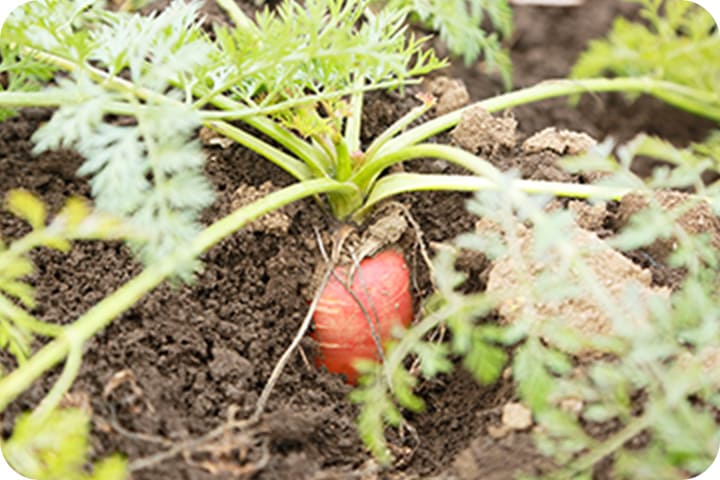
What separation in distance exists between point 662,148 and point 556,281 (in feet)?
1.04

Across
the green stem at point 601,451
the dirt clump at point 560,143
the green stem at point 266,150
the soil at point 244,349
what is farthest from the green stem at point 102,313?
the dirt clump at point 560,143

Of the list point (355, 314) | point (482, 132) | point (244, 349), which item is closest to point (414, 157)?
point (482, 132)

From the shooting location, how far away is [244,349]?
170 cm

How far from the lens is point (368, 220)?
6.18ft

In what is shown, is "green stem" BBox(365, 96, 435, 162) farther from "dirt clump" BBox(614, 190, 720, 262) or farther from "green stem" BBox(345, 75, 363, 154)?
"dirt clump" BBox(614, 190, 720, 262)

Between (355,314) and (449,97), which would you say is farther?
(449,97)

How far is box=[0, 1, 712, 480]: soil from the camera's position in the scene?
143 cm

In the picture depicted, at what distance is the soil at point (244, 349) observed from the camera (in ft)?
4.68

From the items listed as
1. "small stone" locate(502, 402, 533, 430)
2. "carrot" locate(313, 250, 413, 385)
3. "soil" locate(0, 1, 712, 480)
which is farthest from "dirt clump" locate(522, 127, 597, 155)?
"small stone" locate(502, 402, 533, 430)

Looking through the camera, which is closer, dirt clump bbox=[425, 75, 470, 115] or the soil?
the soil

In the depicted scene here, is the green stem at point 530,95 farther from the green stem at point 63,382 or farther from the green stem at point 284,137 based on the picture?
the green stem at point 63,382

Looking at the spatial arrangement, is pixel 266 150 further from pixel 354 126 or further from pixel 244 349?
pixel 244 349

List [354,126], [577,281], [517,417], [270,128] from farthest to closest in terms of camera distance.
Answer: [354,126] → [270,128] → [577,281] → [517,417]

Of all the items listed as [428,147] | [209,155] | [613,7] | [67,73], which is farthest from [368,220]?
[613,7]
